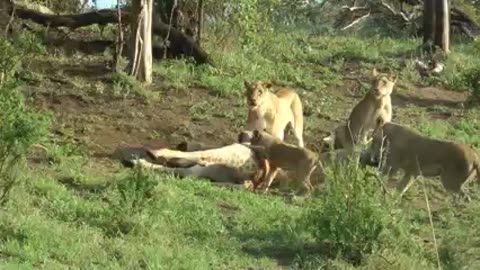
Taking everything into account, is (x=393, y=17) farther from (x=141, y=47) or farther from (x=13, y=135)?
(x=13, y=135)

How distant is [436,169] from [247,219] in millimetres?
2182

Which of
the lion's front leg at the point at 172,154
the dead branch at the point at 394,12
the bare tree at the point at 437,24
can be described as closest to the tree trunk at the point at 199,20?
the bare tree at the point at 437,24

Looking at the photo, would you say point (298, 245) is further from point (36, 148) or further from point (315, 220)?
point (36, 148)

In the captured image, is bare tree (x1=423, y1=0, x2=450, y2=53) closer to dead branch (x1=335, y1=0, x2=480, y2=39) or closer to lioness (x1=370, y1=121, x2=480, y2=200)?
dead branch (x1=335, y1=0, x2=480, y2=39)

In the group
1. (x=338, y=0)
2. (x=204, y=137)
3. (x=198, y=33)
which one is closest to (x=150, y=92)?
(x=204, y=137)

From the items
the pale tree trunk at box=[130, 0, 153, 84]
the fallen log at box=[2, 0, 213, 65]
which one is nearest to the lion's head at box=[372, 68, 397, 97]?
the pale tree trunk at box=[130, 0, 153, 84]

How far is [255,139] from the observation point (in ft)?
35.3

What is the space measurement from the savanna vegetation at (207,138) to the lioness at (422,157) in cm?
24

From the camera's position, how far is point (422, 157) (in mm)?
10156

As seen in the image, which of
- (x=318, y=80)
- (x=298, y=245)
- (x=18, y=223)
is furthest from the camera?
(x=318, y=80)

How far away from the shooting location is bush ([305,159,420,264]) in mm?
7730

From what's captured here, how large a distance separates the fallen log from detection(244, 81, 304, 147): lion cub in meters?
2.88

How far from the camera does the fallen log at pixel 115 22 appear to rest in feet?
48.8

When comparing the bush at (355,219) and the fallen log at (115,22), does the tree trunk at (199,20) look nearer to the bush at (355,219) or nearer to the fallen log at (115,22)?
the fallen log at (115,22)
